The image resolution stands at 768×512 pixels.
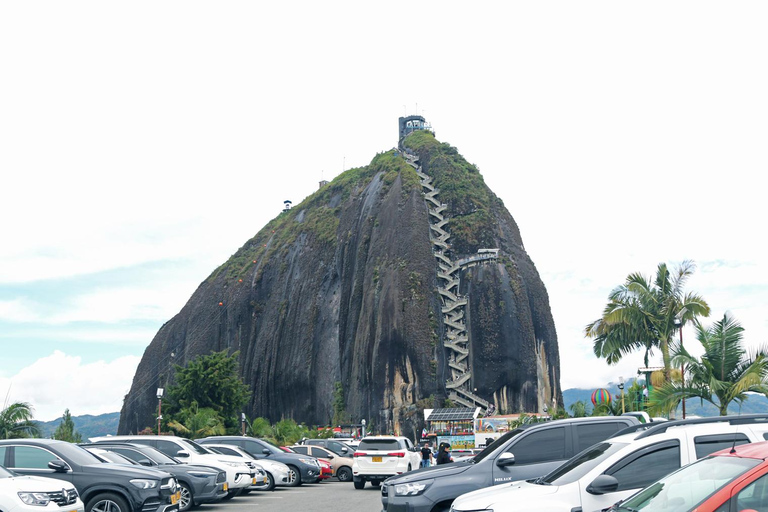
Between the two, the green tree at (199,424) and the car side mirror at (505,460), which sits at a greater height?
the car side mirror at (505,460)

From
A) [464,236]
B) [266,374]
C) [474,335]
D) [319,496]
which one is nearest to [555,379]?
[474,335]

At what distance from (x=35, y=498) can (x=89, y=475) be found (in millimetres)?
2367

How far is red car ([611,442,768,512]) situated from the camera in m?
4.82

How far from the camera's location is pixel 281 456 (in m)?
24.1

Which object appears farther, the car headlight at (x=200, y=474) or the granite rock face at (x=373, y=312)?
the granite rock face at (x=373, y=312)

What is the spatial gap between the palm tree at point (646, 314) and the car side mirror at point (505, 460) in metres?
13.9

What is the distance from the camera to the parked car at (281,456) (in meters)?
23.5

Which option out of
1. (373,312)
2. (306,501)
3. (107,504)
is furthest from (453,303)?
(107,504)

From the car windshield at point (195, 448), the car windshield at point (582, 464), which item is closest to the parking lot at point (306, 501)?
the car windshield at point (195, 448)

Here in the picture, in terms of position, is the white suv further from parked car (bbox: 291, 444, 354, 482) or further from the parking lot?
parked car (bbox: 291, 444, 354, 482)

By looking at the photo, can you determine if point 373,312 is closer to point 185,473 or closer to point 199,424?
point 199,424

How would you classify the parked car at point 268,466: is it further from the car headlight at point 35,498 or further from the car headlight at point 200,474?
the car headlight at point 35,498

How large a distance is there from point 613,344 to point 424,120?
89.7 m

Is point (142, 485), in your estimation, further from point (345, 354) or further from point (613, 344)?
point (345, 354)
